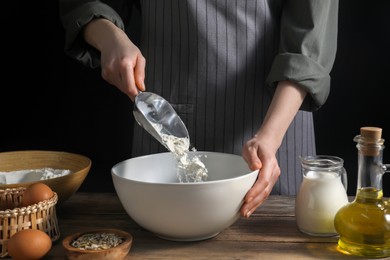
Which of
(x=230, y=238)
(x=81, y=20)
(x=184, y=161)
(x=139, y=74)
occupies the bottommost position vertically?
(x=230, y=238)

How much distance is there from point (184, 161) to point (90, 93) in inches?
42.9

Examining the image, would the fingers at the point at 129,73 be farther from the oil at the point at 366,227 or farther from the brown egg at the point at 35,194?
the oil at the point at 366,227

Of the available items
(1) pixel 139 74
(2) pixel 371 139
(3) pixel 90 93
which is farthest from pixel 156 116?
(3) pixel 90 93

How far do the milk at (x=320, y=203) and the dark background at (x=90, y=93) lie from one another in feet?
3.82

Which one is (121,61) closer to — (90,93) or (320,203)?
(320,203)

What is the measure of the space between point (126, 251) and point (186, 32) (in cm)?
72

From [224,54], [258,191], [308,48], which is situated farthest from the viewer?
[224,54]

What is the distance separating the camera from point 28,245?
1084mm

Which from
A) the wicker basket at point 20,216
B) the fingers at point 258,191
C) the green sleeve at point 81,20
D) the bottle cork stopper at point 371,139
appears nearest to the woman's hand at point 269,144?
the fingers at point 258,191

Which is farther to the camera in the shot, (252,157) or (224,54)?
(224,54)

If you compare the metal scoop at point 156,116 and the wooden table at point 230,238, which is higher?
the metal scoop at point 156,116

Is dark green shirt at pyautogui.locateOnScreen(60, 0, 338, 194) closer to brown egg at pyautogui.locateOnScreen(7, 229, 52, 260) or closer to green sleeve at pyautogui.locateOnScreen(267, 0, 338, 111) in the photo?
green sleeve at pyautogui.locateOnScreen(267, 0, 338, 111)

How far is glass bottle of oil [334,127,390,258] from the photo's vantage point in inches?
43.9

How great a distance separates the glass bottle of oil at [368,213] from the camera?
1115 mm
